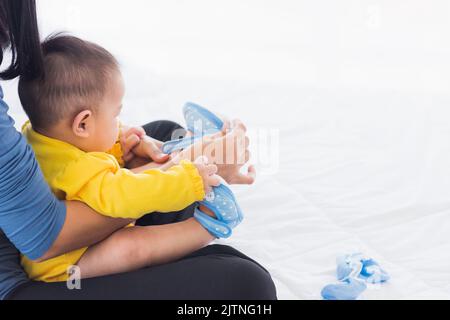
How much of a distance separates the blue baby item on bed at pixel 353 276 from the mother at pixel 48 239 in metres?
0.22

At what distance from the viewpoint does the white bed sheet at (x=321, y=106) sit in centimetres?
125

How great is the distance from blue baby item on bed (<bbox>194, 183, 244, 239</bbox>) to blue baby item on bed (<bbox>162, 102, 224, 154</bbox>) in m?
0.22

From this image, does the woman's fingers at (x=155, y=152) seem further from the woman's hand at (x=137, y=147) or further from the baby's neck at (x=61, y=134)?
the baby's neck at (x=61, y=134)

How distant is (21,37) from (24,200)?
0.76ft

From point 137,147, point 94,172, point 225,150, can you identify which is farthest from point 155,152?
point 94,172

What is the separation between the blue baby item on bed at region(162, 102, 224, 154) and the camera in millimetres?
1205

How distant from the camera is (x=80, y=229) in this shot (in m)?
0.89

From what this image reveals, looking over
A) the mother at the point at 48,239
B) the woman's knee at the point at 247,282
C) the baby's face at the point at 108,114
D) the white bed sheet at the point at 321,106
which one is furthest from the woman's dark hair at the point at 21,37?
the white bed sheet at the point at 321,106

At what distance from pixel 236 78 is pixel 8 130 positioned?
4.64 feet

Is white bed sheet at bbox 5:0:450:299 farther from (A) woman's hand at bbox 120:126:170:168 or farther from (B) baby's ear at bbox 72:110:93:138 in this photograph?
(B) baby's ear at bbox 72:110:93:138

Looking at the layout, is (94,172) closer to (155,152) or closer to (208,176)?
(208,176)

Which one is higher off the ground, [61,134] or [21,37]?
[21,37]
